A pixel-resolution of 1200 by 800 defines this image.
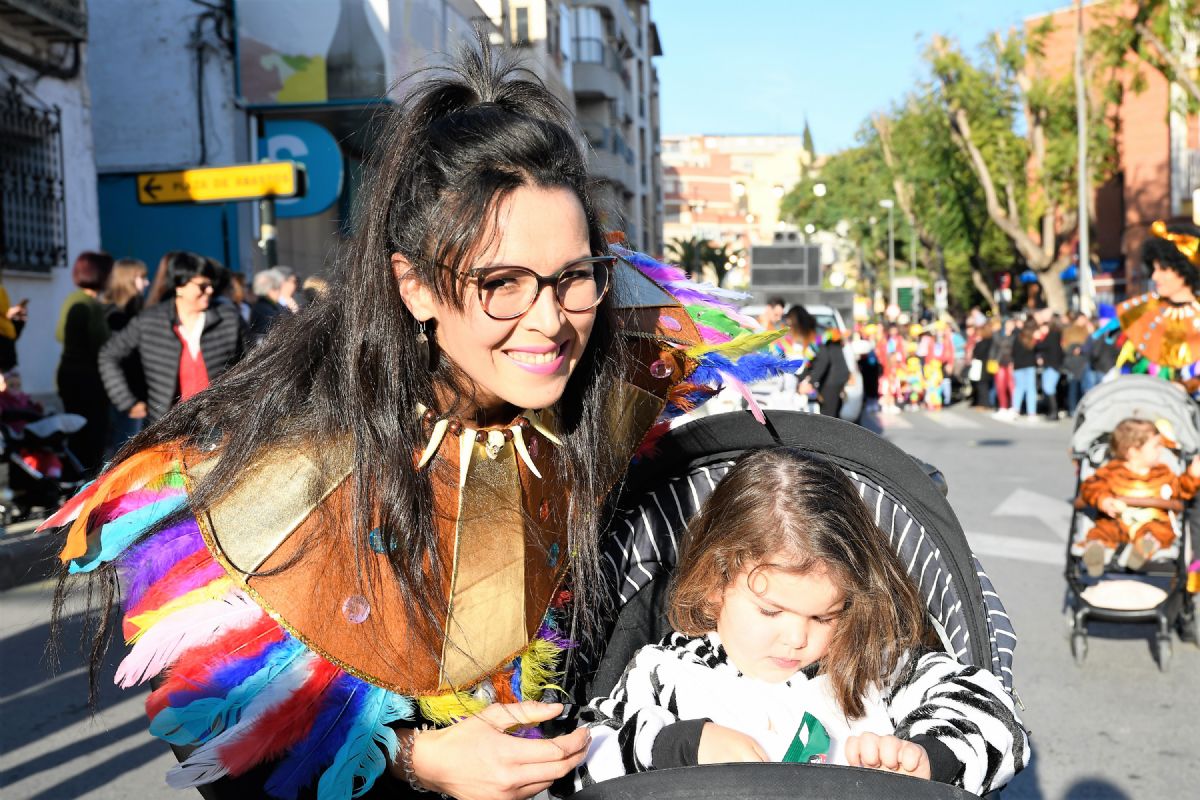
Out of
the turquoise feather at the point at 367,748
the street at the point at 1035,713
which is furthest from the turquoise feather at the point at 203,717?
the street at the point at 1035,713

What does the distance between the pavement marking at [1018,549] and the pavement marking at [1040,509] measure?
0.33 metres

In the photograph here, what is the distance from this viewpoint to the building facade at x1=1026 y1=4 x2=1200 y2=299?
33094 millimetres

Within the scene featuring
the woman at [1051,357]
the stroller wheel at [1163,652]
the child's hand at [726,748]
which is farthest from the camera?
the woman at [1051,357]

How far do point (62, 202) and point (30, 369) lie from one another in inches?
70.0

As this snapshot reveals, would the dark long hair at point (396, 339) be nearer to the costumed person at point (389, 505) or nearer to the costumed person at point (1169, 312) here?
the costumed person at point (389, 505)

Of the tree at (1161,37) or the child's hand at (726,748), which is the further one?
the tree at (1161,37)

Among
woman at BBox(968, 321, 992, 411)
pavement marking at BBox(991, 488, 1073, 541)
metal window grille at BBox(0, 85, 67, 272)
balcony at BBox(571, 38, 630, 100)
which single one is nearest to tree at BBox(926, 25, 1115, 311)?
woman at BBox(968, 321, 992, 411)

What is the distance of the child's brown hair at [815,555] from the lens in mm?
2211

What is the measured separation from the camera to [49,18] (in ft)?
36.8

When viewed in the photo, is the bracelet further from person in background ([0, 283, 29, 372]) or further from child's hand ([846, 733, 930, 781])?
person in background ([0, 283, 29, 372])

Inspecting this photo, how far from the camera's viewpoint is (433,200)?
1.85 metres

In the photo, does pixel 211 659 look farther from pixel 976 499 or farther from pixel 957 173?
pixel 957 173

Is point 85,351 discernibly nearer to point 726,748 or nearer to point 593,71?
point 726,748

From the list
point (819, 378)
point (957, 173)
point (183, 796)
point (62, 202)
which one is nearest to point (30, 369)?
point (62, 202)
